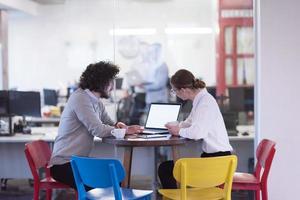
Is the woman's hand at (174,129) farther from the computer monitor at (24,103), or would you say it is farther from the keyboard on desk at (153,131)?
the computer monitor at (24,103)

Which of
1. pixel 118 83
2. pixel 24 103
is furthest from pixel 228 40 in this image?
pixel 24 103

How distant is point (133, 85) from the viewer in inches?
423

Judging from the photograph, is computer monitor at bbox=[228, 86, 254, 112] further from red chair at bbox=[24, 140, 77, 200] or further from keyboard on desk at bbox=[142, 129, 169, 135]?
red chair at bbox=[24, 140, 77, 200]

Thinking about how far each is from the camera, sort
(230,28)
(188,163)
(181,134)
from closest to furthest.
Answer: (188,163)
(181,134)
(230,28)

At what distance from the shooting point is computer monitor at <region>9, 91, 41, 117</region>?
5504 millimetres

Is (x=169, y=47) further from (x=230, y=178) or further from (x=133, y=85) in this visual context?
(x=230, y=178)

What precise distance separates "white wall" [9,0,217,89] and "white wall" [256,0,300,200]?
21.9ft

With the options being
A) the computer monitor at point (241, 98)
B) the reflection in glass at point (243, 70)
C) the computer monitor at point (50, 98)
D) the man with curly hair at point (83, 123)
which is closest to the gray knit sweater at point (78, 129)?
the man with curly hair at point (83, 123)

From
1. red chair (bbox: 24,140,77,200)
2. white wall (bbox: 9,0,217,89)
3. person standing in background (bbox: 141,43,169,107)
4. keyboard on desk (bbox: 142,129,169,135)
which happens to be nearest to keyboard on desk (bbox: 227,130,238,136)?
keyboard on desk (bbox: 142,129,169,135)

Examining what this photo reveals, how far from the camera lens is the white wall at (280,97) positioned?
14.4 ft

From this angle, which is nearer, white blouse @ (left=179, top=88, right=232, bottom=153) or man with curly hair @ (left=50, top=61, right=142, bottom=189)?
white blouse @ (left=179, top=88, right=232, bottom=153)

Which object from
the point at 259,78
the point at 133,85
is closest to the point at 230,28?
the point at 133,85

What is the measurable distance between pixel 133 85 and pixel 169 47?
1.27 metres

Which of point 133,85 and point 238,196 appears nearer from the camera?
point 238,196
